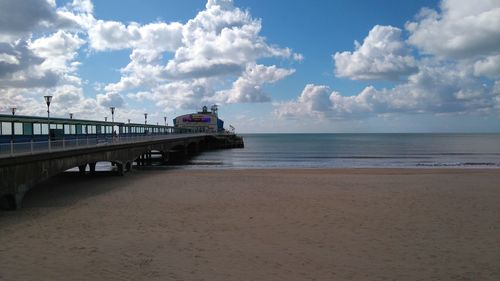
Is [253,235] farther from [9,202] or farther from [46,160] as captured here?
[46,160]

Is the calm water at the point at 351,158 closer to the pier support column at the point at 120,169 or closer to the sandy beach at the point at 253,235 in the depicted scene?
the pier support column at the point at 120,169

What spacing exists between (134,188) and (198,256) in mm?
12739

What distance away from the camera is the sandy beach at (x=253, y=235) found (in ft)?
26.6

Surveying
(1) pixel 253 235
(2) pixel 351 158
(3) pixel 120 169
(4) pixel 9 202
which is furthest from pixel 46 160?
A: (2) pixel 351 158

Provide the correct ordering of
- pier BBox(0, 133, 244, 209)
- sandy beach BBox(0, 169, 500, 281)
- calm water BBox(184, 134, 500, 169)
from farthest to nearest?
calm water BBox(184, 134, 500, 169), pier BBox(0, 133, 244, 209), sandy beach BBox(0, 169, 500, 281)

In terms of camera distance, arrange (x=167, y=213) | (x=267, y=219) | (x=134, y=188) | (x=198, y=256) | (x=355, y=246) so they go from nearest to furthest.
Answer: (x=198, y=256), (x=355, y=246), (x=267, y=219), (x=167, y=213), (x=134, y=188)

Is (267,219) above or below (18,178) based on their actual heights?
below

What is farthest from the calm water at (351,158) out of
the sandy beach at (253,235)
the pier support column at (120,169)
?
the sandy beach at (253,235)

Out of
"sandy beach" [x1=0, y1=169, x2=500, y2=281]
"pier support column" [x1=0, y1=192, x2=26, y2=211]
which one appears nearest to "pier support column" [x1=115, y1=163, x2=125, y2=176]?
"sandy beach" [x1=0, y1=169, x2=500, y2=281]

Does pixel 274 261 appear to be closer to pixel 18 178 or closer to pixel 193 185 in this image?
pixel 18 178

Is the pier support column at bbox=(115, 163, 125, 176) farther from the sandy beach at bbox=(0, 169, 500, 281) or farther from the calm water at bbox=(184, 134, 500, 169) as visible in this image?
the calm water at bbox=(184, 134, 500, 169)

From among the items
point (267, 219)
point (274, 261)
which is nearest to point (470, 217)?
point (267, 219)

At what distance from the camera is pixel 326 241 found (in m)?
10.2

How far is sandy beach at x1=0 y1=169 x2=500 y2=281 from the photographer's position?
8.10 m
